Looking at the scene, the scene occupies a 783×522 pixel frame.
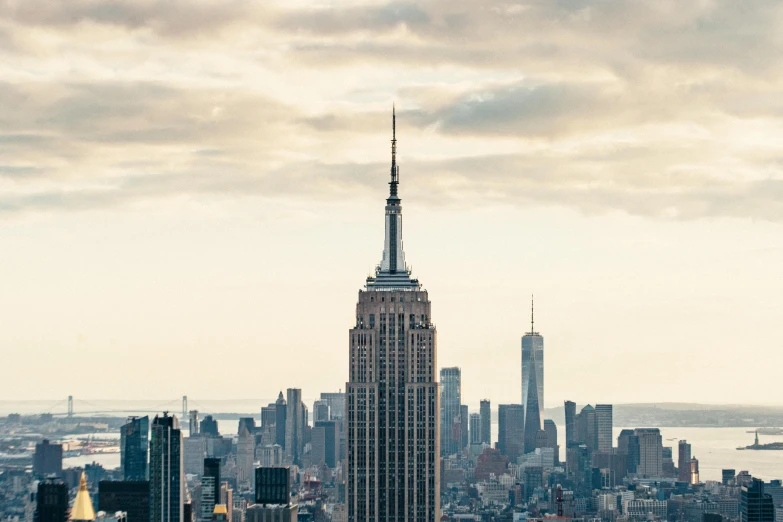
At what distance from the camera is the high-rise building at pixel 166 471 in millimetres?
103688

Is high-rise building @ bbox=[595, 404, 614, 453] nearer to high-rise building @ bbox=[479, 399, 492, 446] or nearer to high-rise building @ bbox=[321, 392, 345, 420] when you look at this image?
high-rise building @ bbox=[479, 399, 492, 446]

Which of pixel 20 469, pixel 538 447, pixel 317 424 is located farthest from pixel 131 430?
pixel 538 447

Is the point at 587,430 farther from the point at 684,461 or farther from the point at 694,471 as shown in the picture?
the point at 694,471

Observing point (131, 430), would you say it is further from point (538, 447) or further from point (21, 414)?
point (538, 447)

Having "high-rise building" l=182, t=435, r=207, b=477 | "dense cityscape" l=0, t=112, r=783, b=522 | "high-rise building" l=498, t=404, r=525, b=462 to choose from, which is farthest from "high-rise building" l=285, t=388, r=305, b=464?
"high-rise building" l=498, t=404, r=525, b=462

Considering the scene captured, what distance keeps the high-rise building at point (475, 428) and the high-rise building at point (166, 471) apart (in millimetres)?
56960

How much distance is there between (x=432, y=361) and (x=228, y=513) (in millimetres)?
38944

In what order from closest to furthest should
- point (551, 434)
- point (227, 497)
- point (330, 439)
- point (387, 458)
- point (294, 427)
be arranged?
point (387, 458) < point (227, 497) < point (330, 439) < point (294, 427) < point (551, 434)

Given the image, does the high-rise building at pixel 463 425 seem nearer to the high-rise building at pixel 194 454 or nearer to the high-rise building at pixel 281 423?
the high-rise building at pixel 281 423

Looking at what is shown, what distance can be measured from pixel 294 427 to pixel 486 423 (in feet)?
79.6

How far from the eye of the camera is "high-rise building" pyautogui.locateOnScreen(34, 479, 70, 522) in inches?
3873

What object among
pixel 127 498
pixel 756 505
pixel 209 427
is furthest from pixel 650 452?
pixel 127 498

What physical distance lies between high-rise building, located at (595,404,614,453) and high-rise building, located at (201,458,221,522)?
199 ft

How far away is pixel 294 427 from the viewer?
165375mm
